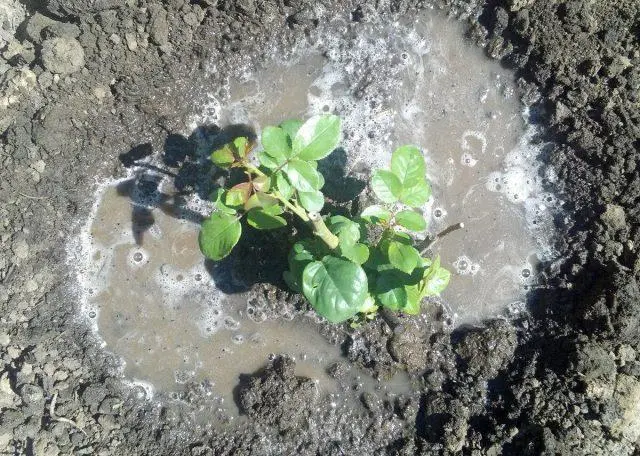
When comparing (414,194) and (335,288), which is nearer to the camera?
(335,288)

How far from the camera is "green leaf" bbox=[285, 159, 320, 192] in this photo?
130cm

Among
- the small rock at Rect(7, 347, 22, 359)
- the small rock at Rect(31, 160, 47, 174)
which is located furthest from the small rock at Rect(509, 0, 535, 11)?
the small rock at Rect(7, 347, 22, 359)

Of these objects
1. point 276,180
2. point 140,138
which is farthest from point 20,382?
point 276,180

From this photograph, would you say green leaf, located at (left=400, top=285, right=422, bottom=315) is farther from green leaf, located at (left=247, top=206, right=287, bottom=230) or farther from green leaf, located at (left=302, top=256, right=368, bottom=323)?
green leaf, located at (left=247, top=206, right=287, bottom=230)

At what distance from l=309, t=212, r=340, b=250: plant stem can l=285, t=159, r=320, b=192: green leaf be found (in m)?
0.09

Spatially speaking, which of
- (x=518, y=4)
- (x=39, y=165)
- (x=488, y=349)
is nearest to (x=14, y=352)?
(x=39, y=165)

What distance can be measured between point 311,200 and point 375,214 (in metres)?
0.30

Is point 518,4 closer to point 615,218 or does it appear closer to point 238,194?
point 615,218

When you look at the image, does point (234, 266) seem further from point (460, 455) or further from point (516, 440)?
point (516, 440)

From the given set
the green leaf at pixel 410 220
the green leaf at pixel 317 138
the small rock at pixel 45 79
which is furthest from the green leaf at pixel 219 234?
the small rock at pixel 45 79

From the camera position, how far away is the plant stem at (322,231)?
1.40 m

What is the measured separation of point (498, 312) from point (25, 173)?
1939mm

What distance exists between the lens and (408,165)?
1.52m

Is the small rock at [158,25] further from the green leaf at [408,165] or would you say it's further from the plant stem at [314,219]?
the green leaf at [408,165]
